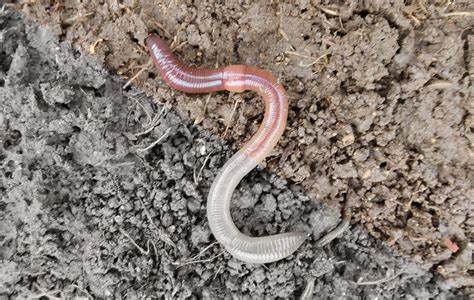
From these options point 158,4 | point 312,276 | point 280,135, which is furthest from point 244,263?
point 158,4

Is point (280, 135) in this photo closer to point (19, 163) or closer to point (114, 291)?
point (114, 291)

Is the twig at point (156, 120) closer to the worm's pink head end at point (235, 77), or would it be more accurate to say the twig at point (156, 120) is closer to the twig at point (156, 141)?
the twig at point (156, 141)

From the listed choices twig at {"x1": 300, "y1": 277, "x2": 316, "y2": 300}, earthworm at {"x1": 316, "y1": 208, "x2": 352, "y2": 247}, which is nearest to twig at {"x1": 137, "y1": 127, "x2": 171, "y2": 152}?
earthworm at {"x1": 316, "y1": 208, "x2": 352, "y2": 247}

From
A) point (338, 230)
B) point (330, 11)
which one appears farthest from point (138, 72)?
point (338, 230)

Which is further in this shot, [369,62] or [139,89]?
[139,89]

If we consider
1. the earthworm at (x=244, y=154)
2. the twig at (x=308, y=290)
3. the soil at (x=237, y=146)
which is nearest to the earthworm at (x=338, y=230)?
the soil at (x=237, y=146)

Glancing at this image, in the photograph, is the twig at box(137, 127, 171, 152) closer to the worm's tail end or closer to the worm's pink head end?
the worm's pink head end
